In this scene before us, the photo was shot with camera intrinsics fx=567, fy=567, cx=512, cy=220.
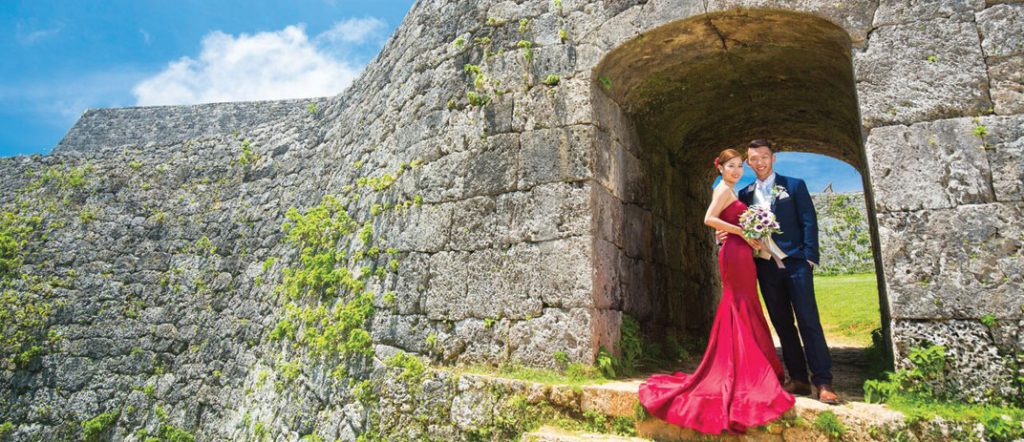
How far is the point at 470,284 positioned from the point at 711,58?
2.90m

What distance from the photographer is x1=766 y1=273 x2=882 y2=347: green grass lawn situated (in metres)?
8.11

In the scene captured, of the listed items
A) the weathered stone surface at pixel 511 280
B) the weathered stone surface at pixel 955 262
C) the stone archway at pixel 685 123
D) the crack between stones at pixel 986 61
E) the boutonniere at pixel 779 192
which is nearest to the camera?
the weathered stone surface at pixel 955 262

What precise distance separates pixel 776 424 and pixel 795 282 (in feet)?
3.19

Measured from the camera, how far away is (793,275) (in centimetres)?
372

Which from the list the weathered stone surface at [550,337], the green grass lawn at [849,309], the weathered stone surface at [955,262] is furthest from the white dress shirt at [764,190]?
the green grass lawn at [849,309]

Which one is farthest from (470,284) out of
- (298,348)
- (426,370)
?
(298,348)

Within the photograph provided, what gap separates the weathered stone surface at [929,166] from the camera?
3467 mm

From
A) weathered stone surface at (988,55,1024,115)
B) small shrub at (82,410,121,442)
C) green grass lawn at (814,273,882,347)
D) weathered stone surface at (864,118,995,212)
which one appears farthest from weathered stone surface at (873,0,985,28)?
small shrub at (82,410,121,442)

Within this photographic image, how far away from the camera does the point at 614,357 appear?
4.34m

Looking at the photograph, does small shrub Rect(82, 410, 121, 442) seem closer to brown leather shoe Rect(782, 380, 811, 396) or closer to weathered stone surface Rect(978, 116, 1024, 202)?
brown leather shoe Rect(782, 380, 811, 396)

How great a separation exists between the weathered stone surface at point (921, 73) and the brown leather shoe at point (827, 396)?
5.70ft

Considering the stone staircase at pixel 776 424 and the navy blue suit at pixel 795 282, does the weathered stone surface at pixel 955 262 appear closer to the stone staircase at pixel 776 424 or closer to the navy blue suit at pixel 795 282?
the navy blue suit at pixel 795 282

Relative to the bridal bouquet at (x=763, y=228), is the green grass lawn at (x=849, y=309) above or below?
below

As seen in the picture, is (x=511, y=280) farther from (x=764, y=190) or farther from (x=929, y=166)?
(x=929, y=166)
